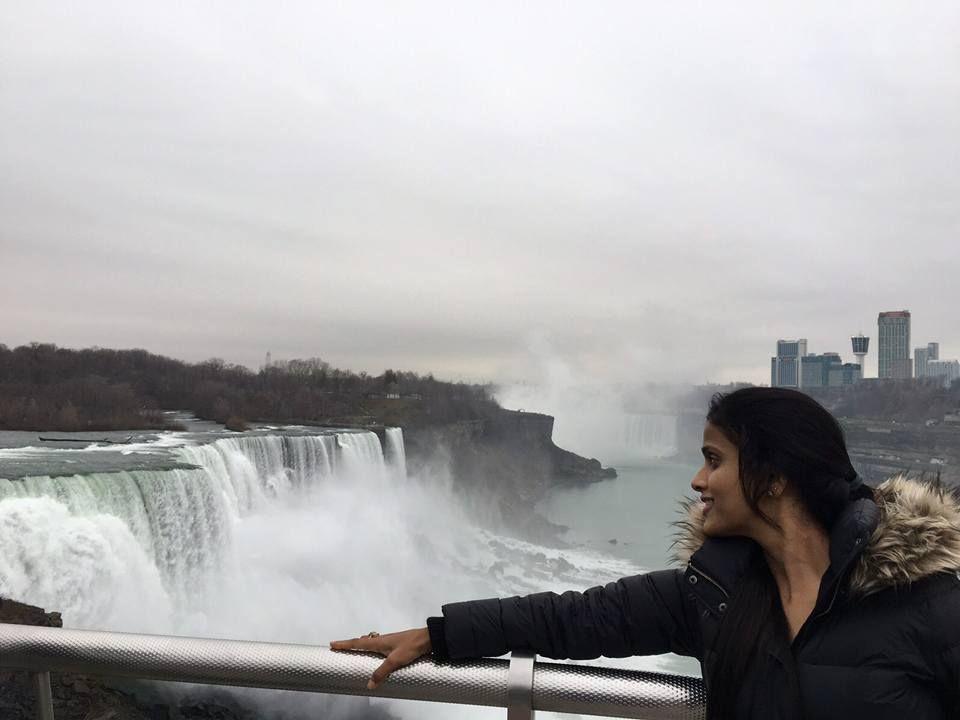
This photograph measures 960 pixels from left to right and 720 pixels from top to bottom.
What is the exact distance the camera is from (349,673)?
35.4 inches

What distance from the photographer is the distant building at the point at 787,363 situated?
1976 inches

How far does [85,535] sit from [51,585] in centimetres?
64

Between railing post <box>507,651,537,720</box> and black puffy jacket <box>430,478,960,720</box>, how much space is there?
8 centimetres

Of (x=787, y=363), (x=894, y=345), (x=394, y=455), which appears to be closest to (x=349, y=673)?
(x=394, y=455)

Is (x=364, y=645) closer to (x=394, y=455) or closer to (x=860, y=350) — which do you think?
(x=394, y=455)

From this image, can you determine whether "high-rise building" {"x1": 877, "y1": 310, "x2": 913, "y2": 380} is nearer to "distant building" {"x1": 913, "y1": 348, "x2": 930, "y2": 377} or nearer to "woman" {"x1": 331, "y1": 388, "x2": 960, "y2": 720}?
"distant building" {"x1": 913, "y1": 348, "x2": 930, "y2": 377}

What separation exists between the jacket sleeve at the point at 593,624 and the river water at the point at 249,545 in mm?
577

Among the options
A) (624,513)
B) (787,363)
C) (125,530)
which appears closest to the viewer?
(125,530)

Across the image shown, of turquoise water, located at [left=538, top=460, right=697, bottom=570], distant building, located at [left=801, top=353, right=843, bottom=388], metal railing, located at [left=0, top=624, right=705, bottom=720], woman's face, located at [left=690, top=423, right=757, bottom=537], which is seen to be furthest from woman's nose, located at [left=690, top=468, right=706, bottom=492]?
distant building, located at [left=801, top=353, right=843, bottom=388]

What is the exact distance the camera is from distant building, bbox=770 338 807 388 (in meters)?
50.2

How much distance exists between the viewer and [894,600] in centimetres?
81

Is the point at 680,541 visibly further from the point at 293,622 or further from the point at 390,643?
the point at 293,622

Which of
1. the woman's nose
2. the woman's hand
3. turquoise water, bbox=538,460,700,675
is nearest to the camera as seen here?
the woman's hand

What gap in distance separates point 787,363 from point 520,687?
190ft
